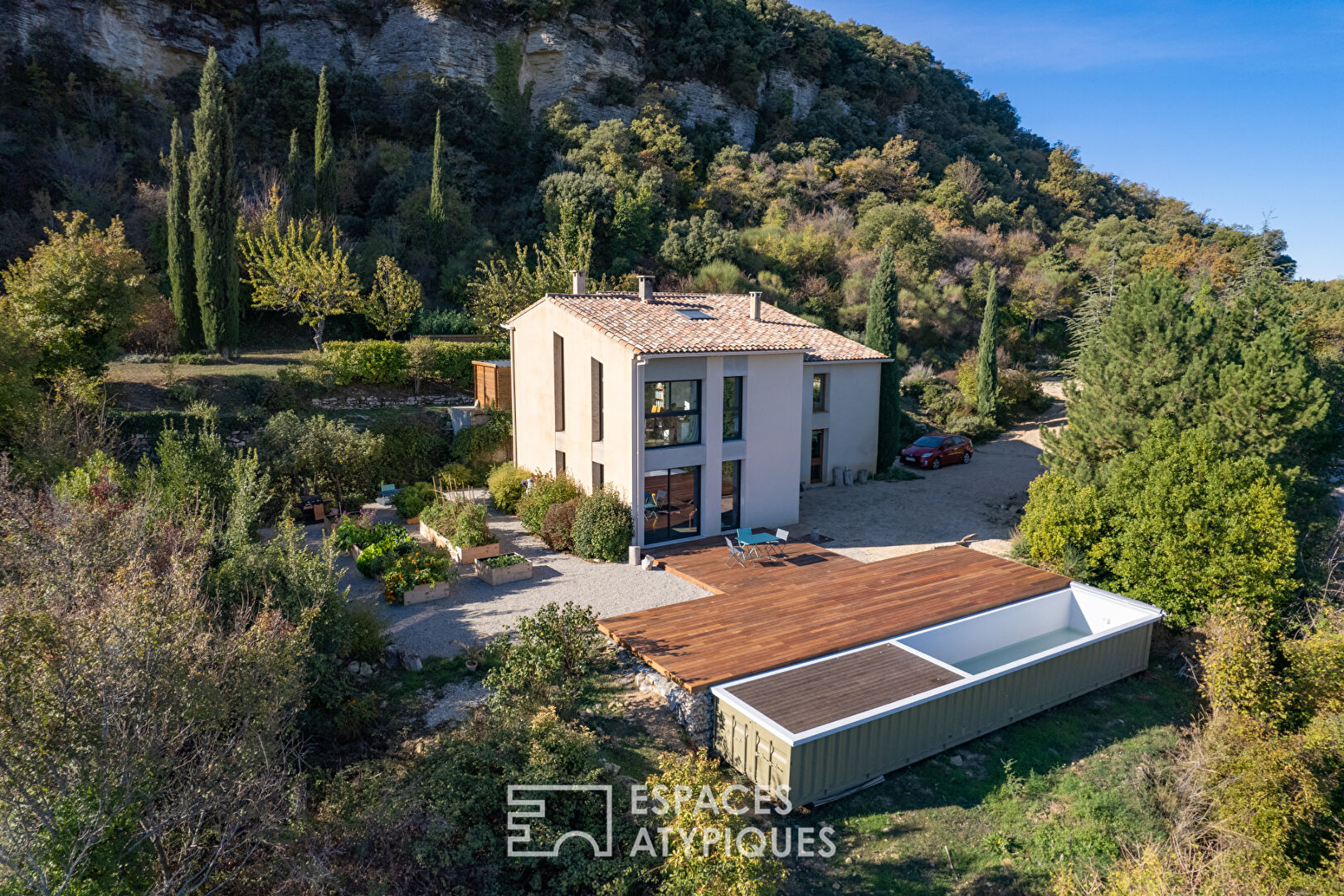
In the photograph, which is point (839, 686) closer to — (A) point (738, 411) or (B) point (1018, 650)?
(B) point (1018, 650)

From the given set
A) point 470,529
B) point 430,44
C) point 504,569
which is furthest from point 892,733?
point 430,44

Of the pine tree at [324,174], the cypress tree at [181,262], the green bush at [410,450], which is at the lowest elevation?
the green bush at [410,450]

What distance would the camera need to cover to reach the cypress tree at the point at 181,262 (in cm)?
2569

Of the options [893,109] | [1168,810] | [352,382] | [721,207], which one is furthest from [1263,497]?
[893,109]

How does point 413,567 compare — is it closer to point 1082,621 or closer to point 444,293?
point 1082,621

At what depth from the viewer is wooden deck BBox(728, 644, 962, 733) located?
1000 centimetres

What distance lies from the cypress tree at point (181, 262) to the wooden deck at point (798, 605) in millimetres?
19906

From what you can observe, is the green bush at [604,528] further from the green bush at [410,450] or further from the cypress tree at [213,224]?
the cypress tree at [213,224]

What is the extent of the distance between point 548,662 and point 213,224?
23327mm

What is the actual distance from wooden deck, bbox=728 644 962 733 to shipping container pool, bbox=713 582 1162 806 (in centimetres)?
2

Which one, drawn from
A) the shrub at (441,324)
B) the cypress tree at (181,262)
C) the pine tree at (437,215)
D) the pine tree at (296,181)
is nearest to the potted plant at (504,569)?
the cypress tree at (181,262)

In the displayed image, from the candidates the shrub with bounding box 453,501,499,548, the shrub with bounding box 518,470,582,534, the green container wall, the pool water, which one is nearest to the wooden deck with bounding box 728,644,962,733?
the green container wall

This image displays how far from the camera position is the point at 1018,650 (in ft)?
47.2

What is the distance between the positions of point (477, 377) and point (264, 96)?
1085 inches
